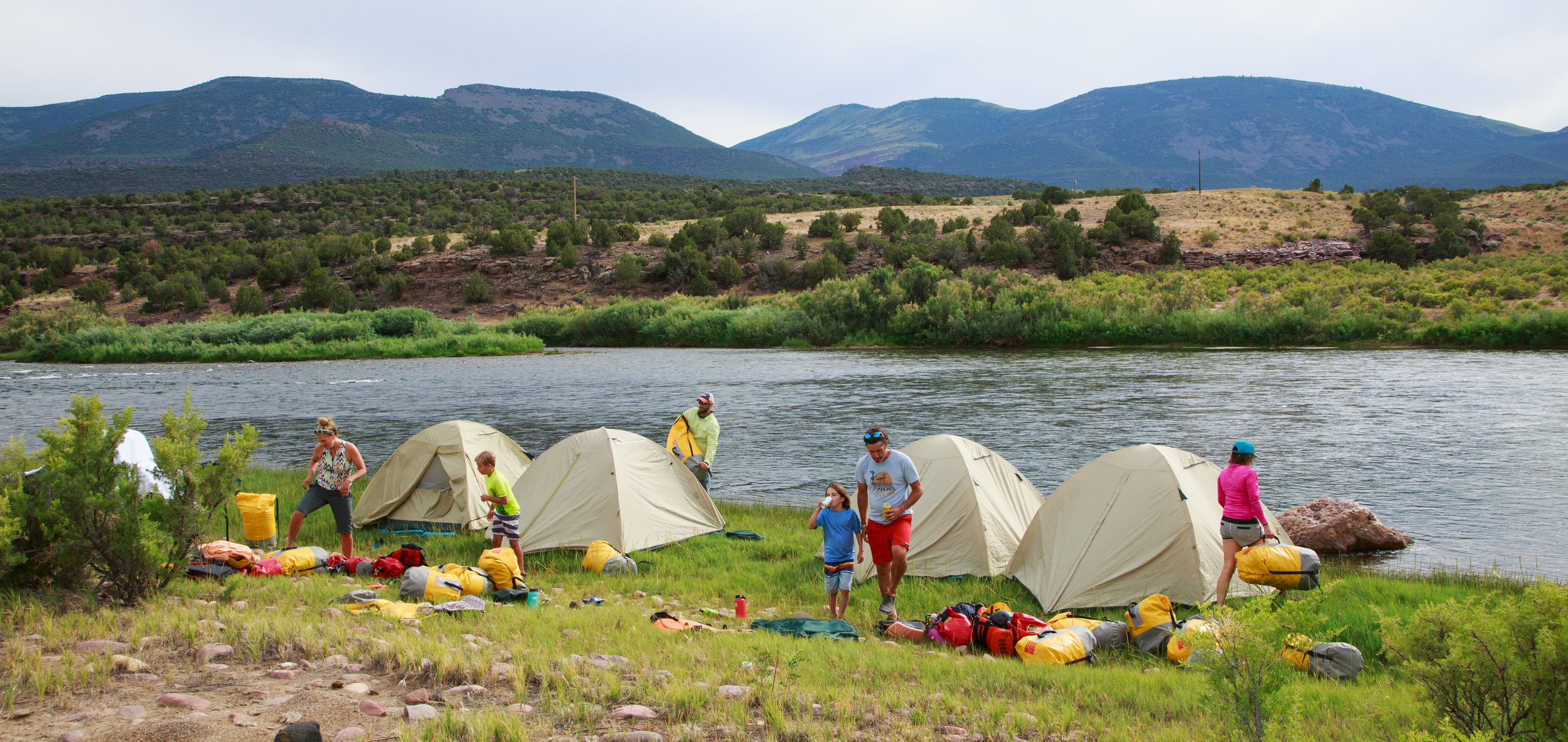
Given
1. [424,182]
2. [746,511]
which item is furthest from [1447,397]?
[424,182]

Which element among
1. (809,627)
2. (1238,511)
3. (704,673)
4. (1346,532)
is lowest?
(1346,532)

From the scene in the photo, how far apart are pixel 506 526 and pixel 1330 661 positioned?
322 inches

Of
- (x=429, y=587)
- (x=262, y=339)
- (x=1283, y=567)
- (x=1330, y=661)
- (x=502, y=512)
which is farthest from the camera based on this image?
(x=262, y=339)

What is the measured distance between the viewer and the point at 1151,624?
7812 mm

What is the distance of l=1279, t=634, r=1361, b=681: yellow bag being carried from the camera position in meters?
6.69

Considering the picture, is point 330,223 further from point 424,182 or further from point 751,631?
point 751,631

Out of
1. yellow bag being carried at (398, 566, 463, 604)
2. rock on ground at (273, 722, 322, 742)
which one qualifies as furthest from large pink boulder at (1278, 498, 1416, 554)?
rock on ground at (273, 722, 322, 742)

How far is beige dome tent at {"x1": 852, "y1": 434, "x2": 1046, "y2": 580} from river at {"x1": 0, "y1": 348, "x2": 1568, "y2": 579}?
4710 mm

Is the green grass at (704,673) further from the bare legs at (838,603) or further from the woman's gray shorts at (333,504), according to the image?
the woman's gray shorts at (333,504)

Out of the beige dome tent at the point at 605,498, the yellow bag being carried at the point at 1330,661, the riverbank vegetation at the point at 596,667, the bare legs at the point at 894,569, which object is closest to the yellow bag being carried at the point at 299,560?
the riverbank vegetation at the point at 596,667

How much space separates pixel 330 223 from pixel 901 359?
215ft

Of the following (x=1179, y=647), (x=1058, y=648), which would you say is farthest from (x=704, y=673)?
(x=1179, y=647)

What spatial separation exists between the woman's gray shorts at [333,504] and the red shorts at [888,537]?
19.7 ft

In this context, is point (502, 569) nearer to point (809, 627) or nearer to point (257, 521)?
point (809, 627)
